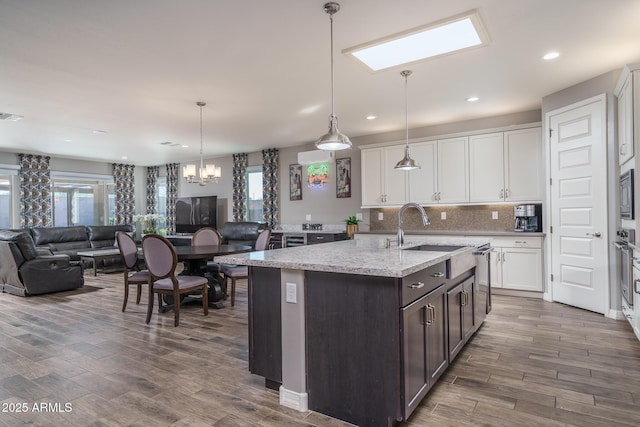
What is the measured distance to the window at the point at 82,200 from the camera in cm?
888

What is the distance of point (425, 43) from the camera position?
2986 mm

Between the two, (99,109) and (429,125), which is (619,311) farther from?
(99,109)

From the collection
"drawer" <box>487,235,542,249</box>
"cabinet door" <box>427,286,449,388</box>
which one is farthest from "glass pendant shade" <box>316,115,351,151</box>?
"drawer" <box>487,235,542,249</box>

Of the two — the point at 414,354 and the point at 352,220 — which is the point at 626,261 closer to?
the point at 414,354

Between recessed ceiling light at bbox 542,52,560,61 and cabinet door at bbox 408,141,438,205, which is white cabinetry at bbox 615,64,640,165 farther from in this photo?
cabinet door at bbox 408,141,438,205

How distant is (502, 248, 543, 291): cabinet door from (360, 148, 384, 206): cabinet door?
85.1 inches

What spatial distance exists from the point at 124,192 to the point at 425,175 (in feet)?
26.4

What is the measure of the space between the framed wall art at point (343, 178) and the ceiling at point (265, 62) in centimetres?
99

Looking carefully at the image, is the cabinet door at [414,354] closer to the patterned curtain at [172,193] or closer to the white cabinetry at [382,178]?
the white cabinetry at [382,178]

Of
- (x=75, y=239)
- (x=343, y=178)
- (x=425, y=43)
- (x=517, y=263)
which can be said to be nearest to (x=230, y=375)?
(x=425, y=43)

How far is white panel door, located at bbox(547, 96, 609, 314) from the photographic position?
4.00m

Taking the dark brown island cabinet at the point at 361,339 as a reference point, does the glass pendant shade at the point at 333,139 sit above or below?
above

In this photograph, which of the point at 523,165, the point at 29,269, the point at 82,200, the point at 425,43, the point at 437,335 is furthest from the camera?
the point at 82,200

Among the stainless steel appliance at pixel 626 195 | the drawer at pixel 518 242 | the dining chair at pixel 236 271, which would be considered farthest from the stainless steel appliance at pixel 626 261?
the dining chair at pixel 236 271
